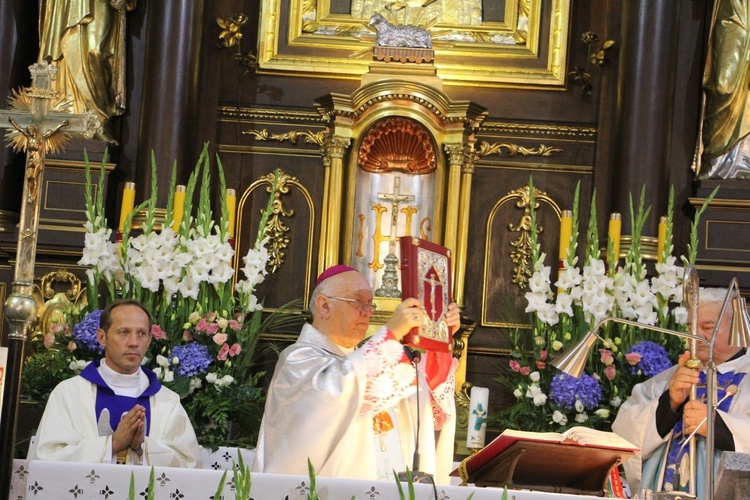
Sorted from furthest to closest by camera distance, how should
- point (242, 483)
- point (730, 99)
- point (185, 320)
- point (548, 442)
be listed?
1. point (730, 99)
2. point (185, 320)
3. point (548, 442)
4. point (242, 483)

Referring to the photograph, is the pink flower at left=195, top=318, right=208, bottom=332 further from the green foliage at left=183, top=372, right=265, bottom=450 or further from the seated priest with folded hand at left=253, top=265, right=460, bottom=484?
the seated priest with folded hand at left=253, top=265, right=460, bottom=484

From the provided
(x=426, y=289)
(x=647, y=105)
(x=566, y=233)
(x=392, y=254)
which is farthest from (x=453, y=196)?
(x=426, y=289)

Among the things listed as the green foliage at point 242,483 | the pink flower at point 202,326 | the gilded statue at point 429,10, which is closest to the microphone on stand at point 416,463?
the green foliage at point 242,483

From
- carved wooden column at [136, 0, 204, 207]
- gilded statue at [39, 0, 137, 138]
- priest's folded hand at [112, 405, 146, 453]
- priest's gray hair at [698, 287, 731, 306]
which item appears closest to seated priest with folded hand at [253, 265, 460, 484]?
priest's folded hand at [112, 405, 146, 453]

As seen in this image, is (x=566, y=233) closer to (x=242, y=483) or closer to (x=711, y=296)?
(x=711, y=296)

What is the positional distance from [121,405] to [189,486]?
5.04ft

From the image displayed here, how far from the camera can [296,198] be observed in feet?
30.2

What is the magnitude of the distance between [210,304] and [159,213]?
144cm

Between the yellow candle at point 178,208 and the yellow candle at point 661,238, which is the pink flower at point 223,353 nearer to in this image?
the yellow candle at point 178,208

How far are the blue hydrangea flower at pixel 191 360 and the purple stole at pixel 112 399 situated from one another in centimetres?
50

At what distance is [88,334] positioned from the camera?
678cm

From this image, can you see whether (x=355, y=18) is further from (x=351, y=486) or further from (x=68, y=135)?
(x=351, y=486)

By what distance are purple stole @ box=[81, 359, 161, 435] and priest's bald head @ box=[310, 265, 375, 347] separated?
1.04m

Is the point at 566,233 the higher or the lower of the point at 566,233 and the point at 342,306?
the higher
